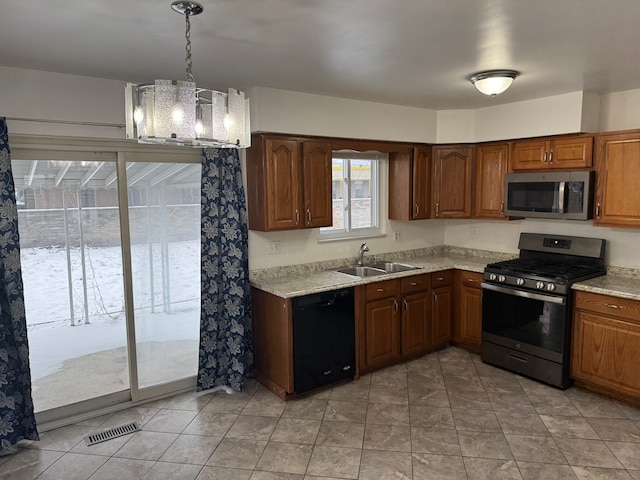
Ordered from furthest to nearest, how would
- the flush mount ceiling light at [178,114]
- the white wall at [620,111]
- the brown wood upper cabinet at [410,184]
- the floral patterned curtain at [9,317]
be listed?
the brown wood upper cabinet at [410,184] < the white wall at [620,111] < the floral patterned curtain at [9,317] < the flush mount ceiling light at [178,114]

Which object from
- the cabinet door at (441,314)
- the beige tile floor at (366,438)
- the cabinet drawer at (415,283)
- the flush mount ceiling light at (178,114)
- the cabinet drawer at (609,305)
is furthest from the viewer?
the cabinet door at (441,314)

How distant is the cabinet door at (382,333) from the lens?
13.1 ft

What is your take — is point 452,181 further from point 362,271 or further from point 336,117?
point 336,117

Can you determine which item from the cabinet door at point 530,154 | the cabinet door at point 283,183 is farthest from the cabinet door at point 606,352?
the cabinet door at point 283,183

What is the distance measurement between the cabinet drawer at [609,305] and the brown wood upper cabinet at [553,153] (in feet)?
3.52

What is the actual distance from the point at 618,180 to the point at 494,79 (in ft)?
4.70

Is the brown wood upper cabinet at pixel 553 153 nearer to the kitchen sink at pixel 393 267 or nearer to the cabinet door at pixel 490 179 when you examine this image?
the cabinet door at pixel 490 179

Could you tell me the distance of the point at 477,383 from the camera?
12.6 ft

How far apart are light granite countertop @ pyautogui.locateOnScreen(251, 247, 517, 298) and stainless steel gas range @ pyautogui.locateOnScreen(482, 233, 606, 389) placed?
1.12 ft

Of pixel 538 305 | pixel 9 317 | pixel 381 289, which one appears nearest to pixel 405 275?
pixel 381 289

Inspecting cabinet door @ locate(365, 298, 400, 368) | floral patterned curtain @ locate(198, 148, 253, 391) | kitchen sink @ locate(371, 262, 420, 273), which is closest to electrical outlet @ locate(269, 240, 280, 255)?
floral patterned curtain @ locate(198, 148, 253, 391)

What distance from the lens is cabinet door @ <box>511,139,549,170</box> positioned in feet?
13.2

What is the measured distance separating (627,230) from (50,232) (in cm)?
449

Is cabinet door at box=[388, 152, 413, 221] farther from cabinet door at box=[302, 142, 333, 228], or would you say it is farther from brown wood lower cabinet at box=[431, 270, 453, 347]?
cabinet door at box=[302, 142, 333, 228]
